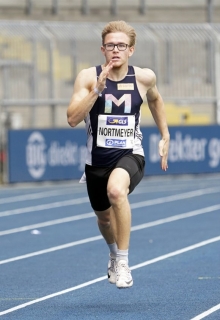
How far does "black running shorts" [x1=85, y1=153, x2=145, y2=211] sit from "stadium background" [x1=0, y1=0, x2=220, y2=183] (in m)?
13.4

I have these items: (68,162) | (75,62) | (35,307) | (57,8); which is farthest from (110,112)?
(57,8)

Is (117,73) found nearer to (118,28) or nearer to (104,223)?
(118,28)

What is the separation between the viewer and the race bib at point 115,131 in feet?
22.5

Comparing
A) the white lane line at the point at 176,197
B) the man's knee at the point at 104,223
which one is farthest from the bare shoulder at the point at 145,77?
the white lane line at the point at 176,197

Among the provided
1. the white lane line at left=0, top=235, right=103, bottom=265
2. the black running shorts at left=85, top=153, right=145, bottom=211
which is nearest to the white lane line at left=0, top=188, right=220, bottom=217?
the white lane line at left=0, top=235, right=103, bottom=265

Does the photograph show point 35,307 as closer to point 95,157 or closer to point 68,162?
point 95,157

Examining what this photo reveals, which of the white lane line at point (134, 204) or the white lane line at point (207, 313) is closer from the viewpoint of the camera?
the white lane line at point (207, 313)

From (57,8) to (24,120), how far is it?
7.75 meters

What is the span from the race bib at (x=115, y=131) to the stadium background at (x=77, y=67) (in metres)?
13.6

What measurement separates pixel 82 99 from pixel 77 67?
16755mm

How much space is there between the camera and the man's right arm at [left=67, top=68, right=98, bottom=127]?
6508mm

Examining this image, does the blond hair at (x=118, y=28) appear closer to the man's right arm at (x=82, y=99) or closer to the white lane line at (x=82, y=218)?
the man's right arm at (x=82, y=99)

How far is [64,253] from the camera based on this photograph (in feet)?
34.9

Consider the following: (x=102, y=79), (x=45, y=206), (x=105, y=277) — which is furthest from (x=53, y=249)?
(x=45, y=206)
